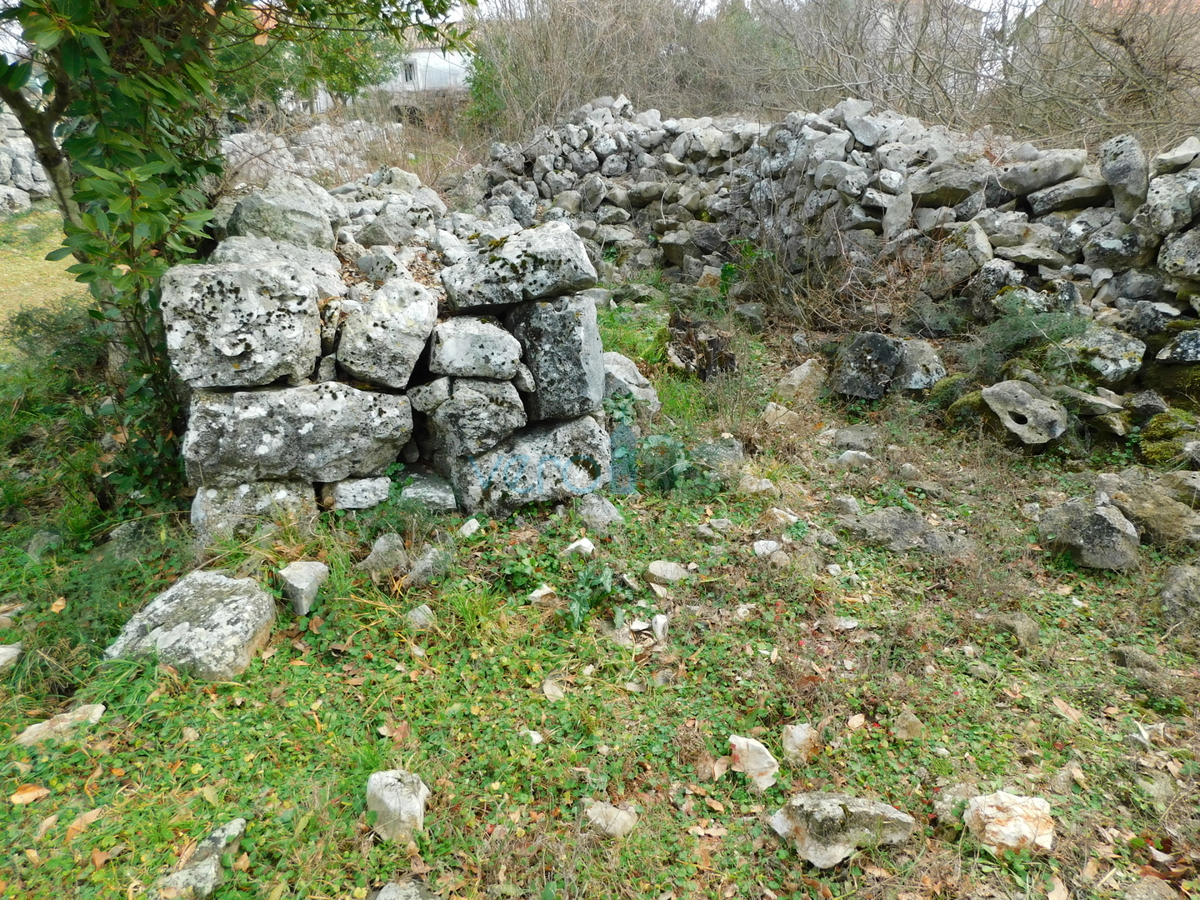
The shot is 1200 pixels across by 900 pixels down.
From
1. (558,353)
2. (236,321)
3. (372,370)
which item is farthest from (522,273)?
(236,321)

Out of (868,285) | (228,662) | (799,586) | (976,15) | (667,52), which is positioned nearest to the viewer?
(228,662)

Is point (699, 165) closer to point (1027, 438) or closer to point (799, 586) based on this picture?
point (1027, 438)

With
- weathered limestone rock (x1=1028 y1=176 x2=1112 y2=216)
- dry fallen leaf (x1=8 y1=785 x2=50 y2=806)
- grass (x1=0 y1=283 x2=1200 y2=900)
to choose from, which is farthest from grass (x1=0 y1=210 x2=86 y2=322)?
weathered limestone rock (x1=1028 y1=176 x2=1112 y2=216)

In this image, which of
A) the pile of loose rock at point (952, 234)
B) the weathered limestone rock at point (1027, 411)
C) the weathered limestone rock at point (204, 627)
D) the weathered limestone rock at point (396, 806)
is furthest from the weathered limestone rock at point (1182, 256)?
the weathered limestone rock at point (204, 627)

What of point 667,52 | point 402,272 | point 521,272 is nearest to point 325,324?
point 402,272

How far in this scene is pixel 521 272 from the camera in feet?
12.5

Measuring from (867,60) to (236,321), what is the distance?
9524mm

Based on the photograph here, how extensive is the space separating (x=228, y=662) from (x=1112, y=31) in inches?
375

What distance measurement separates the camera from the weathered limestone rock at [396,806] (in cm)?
226

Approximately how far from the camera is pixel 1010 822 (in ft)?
7.55

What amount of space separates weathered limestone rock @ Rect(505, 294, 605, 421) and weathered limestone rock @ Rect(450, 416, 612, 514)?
0.13 metres

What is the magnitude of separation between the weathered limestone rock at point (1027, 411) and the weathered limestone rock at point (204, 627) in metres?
4.57

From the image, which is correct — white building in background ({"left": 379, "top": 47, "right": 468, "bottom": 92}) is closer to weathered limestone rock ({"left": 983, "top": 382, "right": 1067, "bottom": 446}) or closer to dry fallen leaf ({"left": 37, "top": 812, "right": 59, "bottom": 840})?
weathered limestone rock ({"left": 983, "top": 382, "right": 1067, "bottom": 446})

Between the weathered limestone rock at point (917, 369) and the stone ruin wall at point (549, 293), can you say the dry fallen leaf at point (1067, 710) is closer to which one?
the stone ruin wall at point (549, 293)
